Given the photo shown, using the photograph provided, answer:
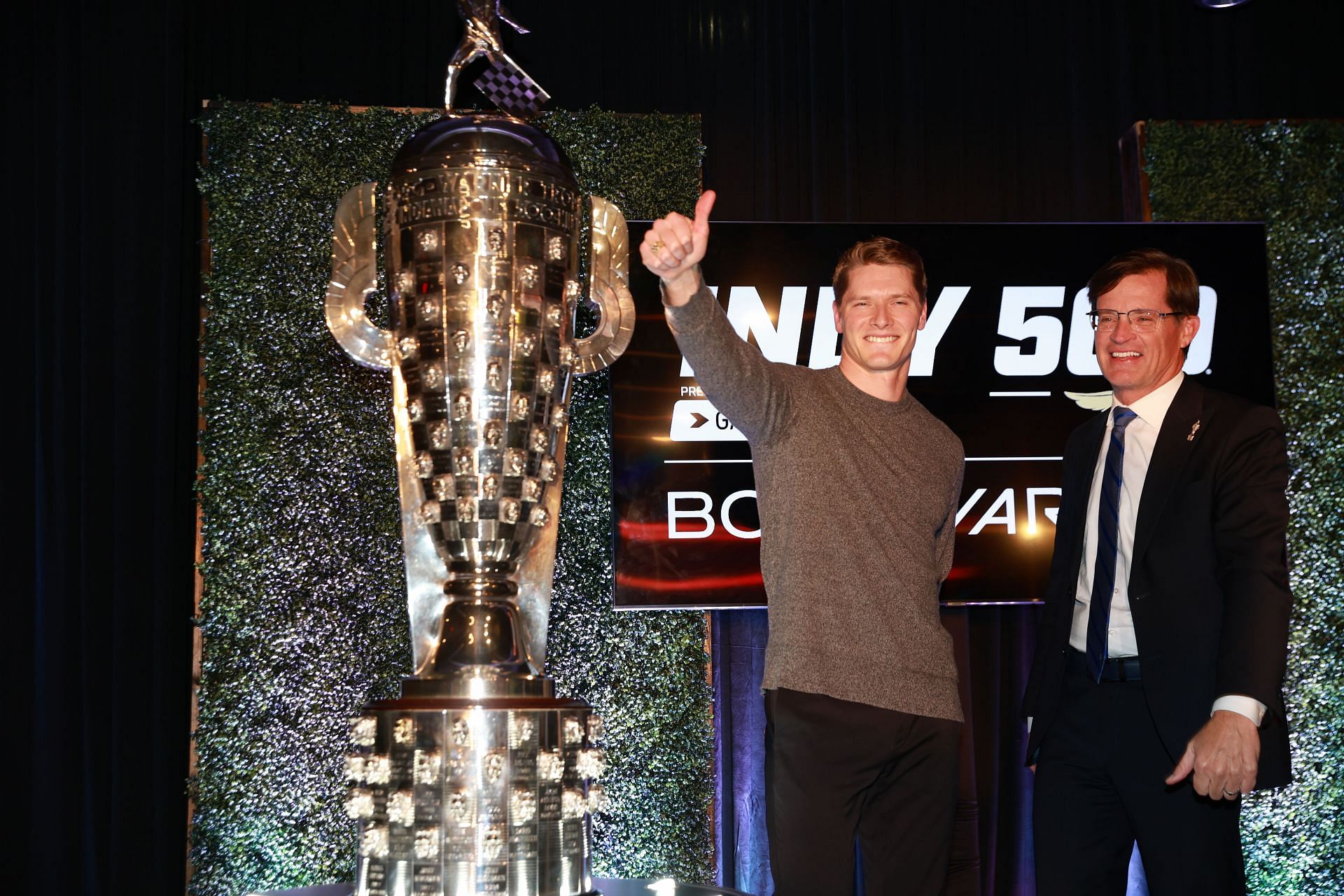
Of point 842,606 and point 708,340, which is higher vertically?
point 708,340

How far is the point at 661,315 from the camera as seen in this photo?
3543 millimetres

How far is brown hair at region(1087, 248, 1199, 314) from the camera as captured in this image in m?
2.41

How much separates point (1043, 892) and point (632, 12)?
111 inches

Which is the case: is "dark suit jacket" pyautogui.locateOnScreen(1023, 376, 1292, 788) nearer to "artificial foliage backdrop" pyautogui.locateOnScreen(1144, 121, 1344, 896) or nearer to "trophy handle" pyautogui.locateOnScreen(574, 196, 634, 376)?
"trophy handle" pyautogui.locateOnScreen(574, 196, 634, 376)

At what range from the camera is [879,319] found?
7.01ft

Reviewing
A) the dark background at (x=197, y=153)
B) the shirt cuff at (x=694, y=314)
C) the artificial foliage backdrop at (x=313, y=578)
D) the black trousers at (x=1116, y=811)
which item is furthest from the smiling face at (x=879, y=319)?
the dark background at (x=197, y=153)

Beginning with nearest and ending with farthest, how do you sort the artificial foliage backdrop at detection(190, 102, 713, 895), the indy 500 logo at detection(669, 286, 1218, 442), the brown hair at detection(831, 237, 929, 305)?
the brown hair at detection(831, 237, 929, 305), the artificial foliage backdrop at detection(190, 102, 713, 895), the indy 500 logo at detection(669, 286, 1218, 442)

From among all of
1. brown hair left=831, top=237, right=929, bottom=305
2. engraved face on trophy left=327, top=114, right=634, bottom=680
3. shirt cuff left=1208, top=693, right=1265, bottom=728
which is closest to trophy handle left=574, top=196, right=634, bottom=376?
engraved face on trophy left=327, top=114, right=634, bottom=680

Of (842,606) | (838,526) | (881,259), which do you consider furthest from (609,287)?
(842,606)

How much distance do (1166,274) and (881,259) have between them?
65cm

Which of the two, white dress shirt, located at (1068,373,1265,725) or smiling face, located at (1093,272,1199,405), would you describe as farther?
smiling face, located at (1093,272,1199,405)

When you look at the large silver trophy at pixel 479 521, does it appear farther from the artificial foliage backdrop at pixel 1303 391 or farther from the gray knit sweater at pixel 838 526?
the artificial foliage backdrop at pixel 1303 391

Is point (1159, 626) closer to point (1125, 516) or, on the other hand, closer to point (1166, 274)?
point (1125, 516)

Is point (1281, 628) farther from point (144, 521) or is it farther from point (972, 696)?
point (144, 521)
